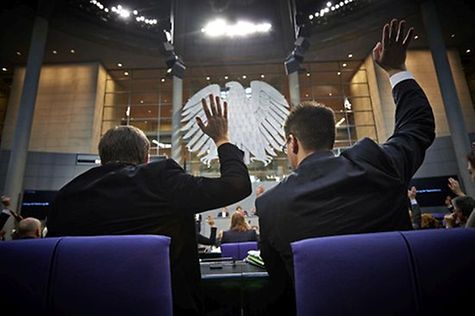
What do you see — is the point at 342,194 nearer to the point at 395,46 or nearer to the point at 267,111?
the point at 395,46

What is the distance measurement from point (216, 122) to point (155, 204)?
41 cm

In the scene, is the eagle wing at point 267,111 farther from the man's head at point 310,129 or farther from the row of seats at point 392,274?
the row of seats at point 392,274

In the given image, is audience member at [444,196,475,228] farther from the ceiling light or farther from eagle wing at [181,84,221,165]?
the ceiling light

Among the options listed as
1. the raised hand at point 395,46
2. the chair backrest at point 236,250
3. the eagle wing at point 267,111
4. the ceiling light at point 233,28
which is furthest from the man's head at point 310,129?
the ceiling light at point 233,28

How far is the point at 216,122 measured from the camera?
1.17m

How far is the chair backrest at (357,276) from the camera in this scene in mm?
646

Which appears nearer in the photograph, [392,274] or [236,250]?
[392,274]

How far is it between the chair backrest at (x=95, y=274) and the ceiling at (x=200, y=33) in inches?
323

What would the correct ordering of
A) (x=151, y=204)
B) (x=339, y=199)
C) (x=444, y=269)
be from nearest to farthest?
(x=444, y=269)
(x=339, y=199)
(x=151, y=204)

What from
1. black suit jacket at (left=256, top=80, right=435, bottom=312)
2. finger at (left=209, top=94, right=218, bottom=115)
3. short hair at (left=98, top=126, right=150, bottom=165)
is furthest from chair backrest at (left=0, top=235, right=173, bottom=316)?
finger at (left=209, top=94, right=218, bottom=115)

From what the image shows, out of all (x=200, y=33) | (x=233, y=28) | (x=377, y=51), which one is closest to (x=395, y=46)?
(x=377, y=51)

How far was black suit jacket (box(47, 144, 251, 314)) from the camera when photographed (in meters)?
0.95

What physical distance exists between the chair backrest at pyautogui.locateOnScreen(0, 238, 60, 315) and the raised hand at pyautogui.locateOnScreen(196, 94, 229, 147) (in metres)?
0.64

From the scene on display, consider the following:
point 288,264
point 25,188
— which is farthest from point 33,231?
point 25,188
